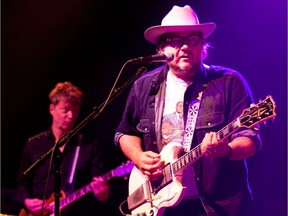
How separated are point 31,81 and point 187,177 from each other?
9.68ft

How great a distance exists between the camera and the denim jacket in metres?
2.79

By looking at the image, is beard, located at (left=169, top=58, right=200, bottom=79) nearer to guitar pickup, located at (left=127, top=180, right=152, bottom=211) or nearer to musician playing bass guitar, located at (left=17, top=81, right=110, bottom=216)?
guitar pickup, located at (left=127, top=180, right=152, bottom=211)

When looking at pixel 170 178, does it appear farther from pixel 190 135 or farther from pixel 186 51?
pixel 186 51

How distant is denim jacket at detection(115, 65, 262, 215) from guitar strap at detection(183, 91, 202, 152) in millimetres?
23

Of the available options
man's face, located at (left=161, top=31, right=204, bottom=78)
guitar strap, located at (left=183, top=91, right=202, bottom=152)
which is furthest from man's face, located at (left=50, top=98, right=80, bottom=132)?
guitar strap, located at (left=183, top=91, right=202, bottom=152)

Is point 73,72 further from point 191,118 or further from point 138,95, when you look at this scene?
point 191,118

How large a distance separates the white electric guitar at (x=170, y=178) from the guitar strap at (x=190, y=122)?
0.06m

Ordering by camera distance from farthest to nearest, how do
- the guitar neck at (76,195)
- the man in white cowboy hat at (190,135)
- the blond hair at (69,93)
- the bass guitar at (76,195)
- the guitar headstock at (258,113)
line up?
the blond hair at (69,93) → the guitar neck at (76,195) → the bass guitar at (76,195) → the man in white cowboy hat at (190,135) → the guitar headstock at (258,113)

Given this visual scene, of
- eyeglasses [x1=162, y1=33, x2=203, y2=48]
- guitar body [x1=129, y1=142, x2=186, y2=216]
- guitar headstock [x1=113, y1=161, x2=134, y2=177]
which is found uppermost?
eyeglasses [x1=162, y1=33, x2=203, y2=48]

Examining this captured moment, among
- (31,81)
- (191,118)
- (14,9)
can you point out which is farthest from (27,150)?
(191,118)

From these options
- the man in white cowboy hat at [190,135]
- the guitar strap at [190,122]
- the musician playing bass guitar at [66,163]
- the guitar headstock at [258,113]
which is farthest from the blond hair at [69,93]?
the guitar headstock at [258,113]

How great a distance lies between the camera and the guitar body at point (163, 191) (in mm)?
2781

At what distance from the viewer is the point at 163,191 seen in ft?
9.53

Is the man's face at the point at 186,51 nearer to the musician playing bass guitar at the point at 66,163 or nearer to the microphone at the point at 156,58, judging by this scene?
the microphone at the point at 156,58
